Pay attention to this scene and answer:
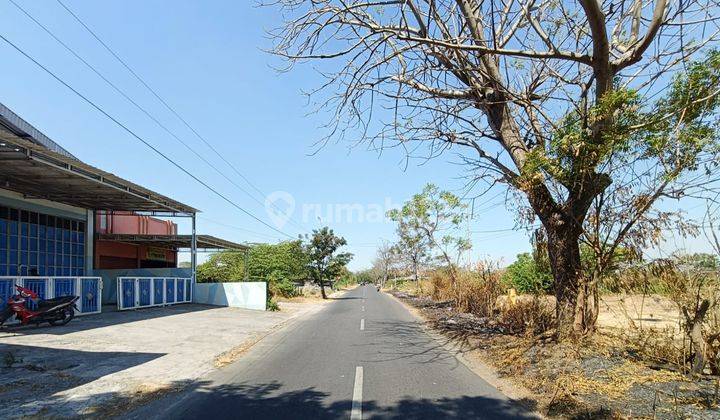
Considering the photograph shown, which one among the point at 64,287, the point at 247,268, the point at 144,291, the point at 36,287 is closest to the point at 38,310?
the point at 36,287

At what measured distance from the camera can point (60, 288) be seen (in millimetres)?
16359

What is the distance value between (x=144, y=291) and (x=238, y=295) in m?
5.24

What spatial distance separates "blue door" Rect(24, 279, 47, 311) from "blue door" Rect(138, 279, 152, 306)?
21.6ft

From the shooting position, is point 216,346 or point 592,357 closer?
point 592,357

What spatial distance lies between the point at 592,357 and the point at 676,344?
3.91 ft

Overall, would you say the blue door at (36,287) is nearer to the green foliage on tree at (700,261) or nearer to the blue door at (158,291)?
the blue door at (158,291)

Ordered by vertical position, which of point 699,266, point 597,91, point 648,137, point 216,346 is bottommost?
point 216,346

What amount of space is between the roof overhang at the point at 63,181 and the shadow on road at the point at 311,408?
951 centimetres

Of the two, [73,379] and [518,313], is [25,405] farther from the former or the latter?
[518,313]

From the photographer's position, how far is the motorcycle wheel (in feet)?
48.9

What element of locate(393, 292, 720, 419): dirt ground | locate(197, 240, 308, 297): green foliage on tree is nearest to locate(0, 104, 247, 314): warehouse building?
locate(197, 240, 308, 297): green foliage on tree

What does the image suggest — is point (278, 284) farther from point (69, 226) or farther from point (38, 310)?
point (38, 310)

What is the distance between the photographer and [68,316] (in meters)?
15.5

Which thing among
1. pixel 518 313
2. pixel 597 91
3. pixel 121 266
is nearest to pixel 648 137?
pixel 597 91
